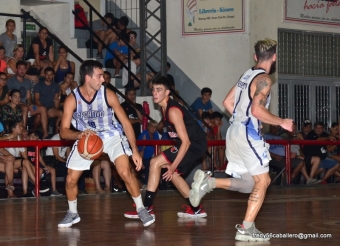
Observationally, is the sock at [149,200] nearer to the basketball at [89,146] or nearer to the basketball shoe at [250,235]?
the basketball at [89,146]

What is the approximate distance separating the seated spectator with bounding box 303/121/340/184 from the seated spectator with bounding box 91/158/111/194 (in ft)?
19.2

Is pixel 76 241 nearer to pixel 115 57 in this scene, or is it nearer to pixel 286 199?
pixel 286 199

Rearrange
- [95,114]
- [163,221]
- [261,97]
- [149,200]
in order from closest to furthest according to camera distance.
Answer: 1. [261,97]
2. [95,114]
3. [163,221]
4. [149,200]

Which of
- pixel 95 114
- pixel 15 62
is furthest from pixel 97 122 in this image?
pixel 15 62

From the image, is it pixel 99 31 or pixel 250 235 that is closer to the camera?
pixel 250 235

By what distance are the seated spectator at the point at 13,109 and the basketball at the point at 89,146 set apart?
754cm

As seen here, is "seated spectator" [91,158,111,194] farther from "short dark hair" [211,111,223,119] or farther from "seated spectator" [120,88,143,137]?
"short dark hair" [211,111,223,119]

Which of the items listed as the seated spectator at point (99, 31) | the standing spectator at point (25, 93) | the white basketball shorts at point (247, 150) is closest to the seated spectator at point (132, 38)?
the seated spectator at point (99, 31)

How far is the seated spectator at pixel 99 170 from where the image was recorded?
16812 mm

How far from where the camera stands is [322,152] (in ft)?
67.4

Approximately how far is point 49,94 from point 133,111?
2.30 m

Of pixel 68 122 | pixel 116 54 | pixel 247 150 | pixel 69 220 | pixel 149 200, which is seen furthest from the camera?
pixel 116 54

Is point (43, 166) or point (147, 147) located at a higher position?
point (147, 147)

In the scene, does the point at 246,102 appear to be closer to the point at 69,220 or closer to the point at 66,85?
the point at 69,220
